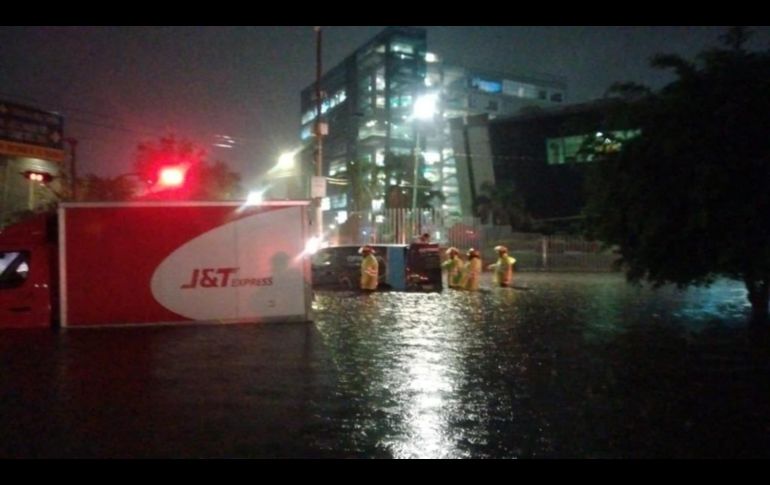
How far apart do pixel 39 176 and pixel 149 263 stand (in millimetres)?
30076

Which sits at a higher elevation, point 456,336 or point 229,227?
point 229,227

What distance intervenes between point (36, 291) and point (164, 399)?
255 inches

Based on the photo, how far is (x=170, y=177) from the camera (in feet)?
43.1

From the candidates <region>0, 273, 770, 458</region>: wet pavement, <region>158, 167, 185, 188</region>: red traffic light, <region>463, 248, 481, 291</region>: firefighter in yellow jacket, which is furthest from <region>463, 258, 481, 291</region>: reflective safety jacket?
<region>158, 167, 185, 188</region>: red traffic light

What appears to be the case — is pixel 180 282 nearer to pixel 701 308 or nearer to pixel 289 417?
pixel 289 417

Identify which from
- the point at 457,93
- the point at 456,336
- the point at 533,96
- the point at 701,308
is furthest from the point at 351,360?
the point at 533,96

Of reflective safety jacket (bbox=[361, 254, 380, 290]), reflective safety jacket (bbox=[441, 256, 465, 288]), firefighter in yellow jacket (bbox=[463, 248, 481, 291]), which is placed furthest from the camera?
reflective safety jacket (bbox=[441, 256, 465, 288])

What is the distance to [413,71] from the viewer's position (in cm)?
7150

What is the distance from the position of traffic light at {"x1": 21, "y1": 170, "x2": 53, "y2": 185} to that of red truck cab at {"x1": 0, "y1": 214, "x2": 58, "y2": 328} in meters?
25.2

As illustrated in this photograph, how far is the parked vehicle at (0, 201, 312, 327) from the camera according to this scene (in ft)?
40.8

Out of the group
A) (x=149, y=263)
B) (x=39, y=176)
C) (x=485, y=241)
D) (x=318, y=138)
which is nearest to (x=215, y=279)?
(x=149, y=263)

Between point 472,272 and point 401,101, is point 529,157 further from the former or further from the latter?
point 472,272

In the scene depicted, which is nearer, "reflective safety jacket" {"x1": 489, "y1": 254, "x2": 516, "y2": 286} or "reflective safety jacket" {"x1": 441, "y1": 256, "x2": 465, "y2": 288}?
"reflective safety jacket" {"x1": 441, "y1": 256, "x2": 465, "y2": 288}

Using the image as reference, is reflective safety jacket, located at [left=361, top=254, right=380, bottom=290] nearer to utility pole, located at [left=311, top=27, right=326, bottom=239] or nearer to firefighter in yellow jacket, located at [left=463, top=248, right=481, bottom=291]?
utility pole, located at [left=311, top=27, right=326, bottom=239]
